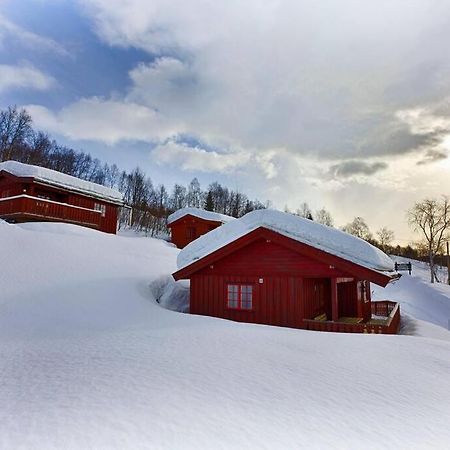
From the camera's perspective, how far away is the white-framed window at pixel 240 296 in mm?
12438

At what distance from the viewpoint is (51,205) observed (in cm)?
2142

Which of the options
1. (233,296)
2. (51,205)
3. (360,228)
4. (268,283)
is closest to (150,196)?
(51,205)

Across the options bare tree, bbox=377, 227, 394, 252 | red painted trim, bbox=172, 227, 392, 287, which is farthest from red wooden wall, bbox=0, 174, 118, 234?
bare tree, bbox=377, 227, 394, 252

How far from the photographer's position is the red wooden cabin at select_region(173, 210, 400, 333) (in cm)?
1080

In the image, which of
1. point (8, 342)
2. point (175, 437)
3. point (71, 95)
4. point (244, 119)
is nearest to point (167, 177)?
point (71, 95)

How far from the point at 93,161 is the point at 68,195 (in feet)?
152

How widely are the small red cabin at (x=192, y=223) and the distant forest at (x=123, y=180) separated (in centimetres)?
1436

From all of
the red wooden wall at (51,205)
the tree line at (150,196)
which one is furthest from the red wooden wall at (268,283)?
the tree line at (150,196)

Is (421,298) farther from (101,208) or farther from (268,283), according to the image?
(101,208)

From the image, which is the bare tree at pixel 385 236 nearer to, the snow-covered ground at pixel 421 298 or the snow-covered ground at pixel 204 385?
the snow-covered ground at pixel 421 298

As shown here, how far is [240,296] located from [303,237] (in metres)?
3.44

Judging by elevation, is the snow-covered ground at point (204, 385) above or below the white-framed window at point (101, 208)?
below

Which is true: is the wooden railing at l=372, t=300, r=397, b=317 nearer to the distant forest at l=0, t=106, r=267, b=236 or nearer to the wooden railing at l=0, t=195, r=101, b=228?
the wooden railing at l=0, t=195, r=101, b=228

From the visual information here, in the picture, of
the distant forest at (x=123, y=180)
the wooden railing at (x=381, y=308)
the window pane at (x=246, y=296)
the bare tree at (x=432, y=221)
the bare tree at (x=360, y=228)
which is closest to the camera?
the window pane at (x=246, y=296)
